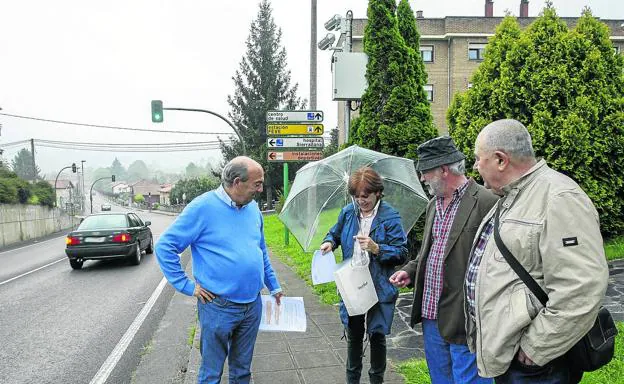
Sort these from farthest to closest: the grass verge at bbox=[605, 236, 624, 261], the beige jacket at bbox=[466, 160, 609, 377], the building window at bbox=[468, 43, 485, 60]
A: the building window at bbox=[468, 43, 485, 60] < the grass verge at bbox=[605, 236, 624, 261] < the beige jacket at bbox=[466, 160, 609, 377]

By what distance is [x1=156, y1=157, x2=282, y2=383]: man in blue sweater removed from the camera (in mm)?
3066

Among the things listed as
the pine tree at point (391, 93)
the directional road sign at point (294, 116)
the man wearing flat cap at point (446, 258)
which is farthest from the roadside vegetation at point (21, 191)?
the man wearing flat cap at point (446, 258)

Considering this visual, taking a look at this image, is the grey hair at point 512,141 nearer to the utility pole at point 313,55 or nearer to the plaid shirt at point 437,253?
the plaid shirt at point 437,253

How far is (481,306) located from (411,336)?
10.9 ft

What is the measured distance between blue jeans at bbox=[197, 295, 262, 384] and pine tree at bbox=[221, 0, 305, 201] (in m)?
39.6

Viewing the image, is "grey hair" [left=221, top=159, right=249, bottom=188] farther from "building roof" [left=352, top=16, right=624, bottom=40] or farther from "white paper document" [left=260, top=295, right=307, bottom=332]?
"building roof" [left=352, top=16, right=624, bottom=40]

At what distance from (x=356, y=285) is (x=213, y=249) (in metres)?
1.08

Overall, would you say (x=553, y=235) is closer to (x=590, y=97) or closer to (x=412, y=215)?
(x=412, y=215)

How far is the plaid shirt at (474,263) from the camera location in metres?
2.24

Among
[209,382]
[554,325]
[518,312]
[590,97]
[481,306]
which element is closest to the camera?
[554,325]

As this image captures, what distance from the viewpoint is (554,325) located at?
1755mm

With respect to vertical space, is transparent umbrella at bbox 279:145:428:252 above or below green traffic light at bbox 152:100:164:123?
below

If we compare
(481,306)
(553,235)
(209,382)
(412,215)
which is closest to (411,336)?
(412,215)

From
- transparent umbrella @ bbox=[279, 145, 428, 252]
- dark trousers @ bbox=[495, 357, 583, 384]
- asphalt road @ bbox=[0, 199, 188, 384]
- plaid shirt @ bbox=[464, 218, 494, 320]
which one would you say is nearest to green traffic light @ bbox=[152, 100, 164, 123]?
asphalt road @ bbox=[0, 199, 188, 384]
